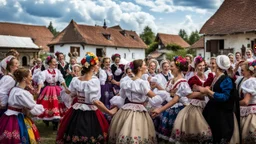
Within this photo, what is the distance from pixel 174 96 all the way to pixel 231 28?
79.6ft

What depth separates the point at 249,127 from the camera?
202 inches

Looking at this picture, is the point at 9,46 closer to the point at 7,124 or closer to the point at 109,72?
the point at 109,72

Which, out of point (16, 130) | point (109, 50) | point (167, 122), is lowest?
point (167, 122)

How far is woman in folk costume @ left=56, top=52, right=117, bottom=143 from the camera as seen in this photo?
16.0 feet

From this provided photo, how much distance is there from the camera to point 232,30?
27.3m

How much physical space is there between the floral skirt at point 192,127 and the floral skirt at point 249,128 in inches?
24.4

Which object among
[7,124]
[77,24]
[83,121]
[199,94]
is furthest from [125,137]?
[77,24]

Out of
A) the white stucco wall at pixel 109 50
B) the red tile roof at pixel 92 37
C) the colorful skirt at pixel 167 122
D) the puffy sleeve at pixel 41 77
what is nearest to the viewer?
the colorful skirt at pixel 167 122

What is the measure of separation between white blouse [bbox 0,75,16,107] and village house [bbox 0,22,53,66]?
25544 millimetres

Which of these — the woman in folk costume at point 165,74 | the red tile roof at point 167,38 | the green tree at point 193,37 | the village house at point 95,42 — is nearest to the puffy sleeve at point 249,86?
the woman in folk costume at point 165,74

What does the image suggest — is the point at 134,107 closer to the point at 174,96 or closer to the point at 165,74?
the point at 174,96

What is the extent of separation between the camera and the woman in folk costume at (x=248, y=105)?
5074mm

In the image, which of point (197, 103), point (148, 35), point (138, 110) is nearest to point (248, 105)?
point (197, 103)

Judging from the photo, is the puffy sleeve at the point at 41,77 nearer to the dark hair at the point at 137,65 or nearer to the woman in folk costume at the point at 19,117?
the woman in folk costume at the point at 19,117
